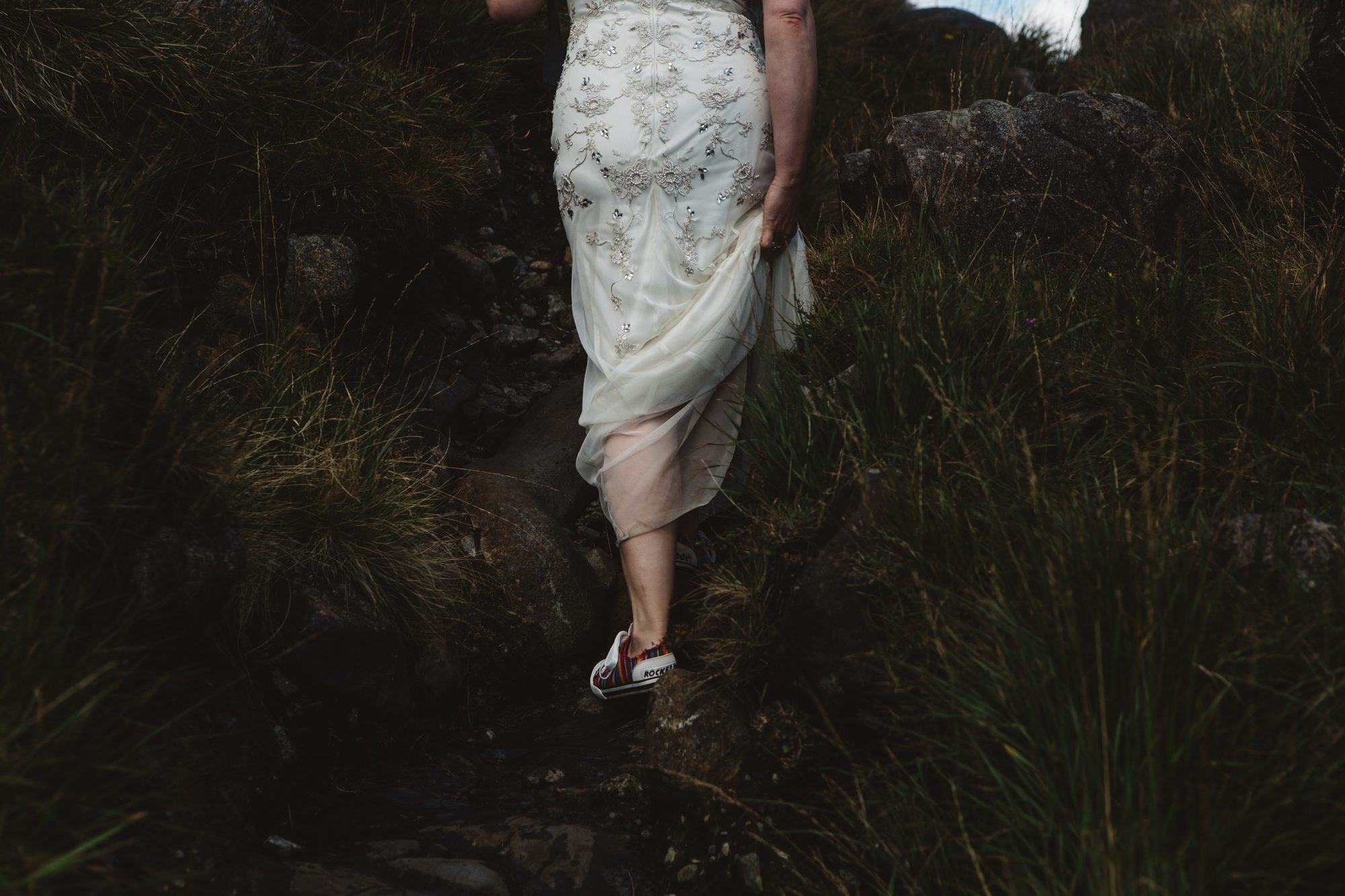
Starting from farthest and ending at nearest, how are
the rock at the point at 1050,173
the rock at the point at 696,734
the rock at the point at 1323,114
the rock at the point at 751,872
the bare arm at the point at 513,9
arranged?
the rock at the point at 1050,173
the rock at the point at 1323,114
the bare arm at the point at 513,9
the rock at the point at 696,734
the rock at the point at 751,872

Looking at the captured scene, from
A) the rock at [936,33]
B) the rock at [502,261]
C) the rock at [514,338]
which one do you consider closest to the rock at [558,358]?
the rock at [514,338]

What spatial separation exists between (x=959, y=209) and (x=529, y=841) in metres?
3.13

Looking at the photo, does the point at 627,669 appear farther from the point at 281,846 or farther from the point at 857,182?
the point at 857,182

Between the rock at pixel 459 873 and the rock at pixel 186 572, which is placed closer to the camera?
the rock at pixel 186 572

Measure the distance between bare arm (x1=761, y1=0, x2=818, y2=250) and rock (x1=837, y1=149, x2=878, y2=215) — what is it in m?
1.66

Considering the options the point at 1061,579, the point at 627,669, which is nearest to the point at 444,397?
the point at 627,669

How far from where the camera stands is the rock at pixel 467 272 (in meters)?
4.97

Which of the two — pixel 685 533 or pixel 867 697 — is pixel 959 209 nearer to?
pixel 685 533

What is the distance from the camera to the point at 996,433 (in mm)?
2547

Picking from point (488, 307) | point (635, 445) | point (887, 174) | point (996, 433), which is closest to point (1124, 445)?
point (996, 433)

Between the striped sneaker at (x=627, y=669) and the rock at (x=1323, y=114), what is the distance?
2.97 m

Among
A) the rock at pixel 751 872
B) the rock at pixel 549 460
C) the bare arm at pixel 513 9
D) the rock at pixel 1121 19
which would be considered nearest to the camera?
the rock at pixel 751 872

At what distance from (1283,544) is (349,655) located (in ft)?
8.13

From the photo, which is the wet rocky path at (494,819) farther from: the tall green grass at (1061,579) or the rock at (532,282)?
the rock at (532,282)
